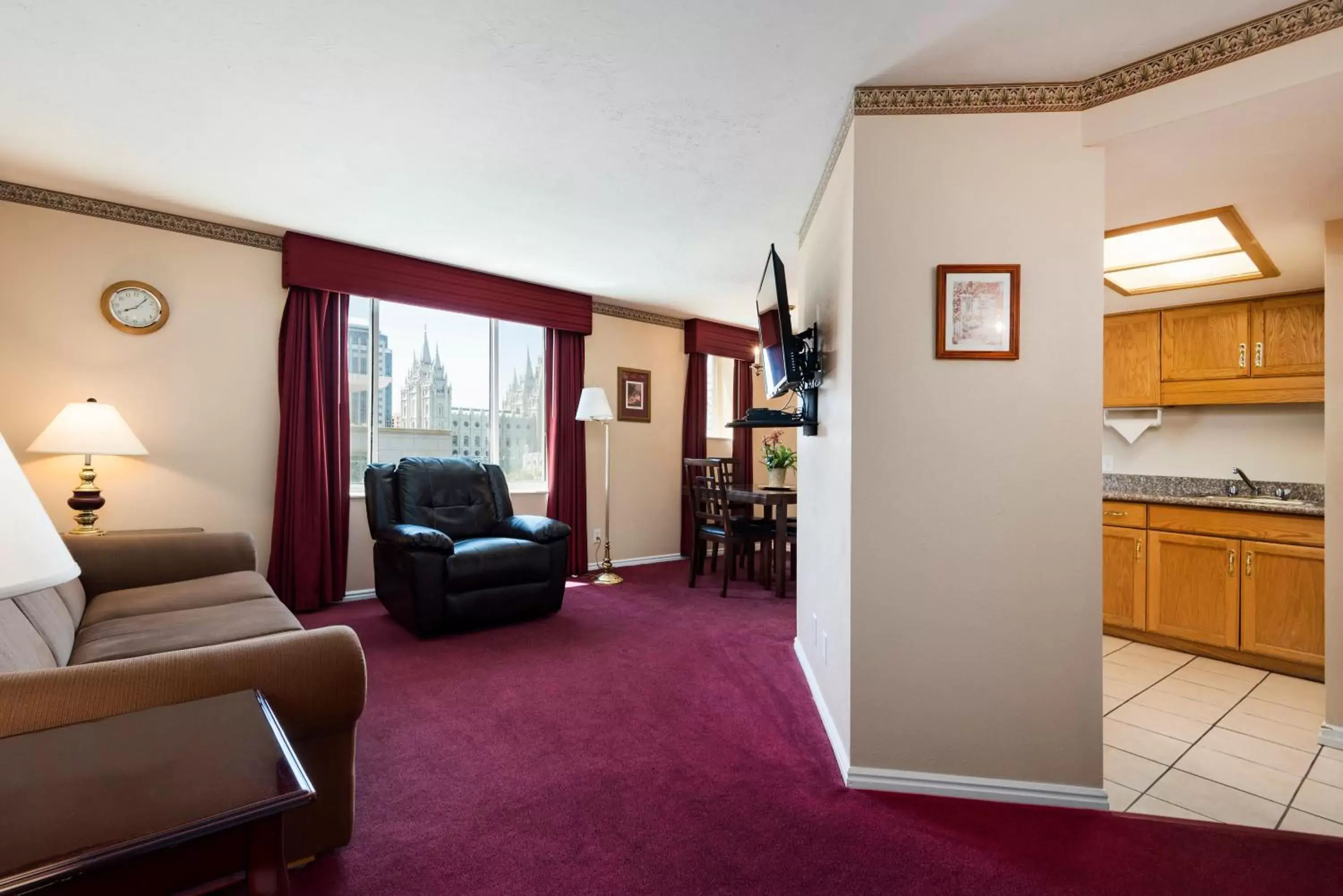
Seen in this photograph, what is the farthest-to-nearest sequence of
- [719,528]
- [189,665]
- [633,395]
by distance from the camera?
1. [633,395]
2. [719,528]
3. [189,665]

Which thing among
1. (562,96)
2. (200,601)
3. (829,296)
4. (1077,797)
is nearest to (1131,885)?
(1077,797)

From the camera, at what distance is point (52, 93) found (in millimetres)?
2324

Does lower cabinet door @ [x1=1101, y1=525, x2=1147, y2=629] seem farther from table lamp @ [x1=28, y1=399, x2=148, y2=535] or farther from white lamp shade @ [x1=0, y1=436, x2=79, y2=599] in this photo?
table lamp @ [x1=28, y1=399, x2=148, y2=535]

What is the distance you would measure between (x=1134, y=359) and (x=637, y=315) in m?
3.85

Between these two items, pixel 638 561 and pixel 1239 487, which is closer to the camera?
pixel 1239 487

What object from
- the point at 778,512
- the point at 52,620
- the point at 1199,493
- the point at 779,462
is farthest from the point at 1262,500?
the point at 52,620

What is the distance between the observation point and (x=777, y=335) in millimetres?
2752

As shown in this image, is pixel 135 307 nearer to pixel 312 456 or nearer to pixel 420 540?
pixel 312 456

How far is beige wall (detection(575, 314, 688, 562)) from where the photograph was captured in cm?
555

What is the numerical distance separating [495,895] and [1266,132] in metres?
3.14

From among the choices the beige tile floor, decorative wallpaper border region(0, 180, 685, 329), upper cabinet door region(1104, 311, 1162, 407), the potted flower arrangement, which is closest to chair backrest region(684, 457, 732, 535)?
the potted flower arrangement

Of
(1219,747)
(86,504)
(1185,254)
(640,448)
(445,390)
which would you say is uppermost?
Result: (1185,254)

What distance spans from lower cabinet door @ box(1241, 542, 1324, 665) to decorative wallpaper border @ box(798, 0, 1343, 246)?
271 centimetres

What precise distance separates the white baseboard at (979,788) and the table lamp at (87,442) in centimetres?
365
